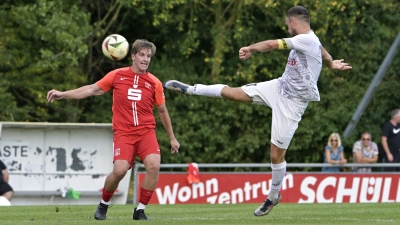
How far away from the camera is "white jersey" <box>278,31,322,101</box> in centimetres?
1120

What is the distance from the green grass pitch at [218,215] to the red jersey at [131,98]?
43.8 inches

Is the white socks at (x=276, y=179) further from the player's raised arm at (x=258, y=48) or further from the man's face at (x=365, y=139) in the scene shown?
the man's face at (x=365, y=139)

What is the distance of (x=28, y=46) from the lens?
82.9 ft

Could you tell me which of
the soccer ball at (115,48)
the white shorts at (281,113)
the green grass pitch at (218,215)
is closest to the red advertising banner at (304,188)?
the green grass pitch at (218,215)

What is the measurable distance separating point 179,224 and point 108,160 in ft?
36.9

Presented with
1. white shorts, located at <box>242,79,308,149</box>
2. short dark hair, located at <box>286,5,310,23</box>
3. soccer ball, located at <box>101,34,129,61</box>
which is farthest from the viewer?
soccer ball, located at <box>101,34,129,61</box>

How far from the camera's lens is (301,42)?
36.3 feet

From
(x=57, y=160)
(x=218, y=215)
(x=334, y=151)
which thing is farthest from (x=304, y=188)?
(x=218, y=215)

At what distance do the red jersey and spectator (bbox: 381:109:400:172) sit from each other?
11.2 meters

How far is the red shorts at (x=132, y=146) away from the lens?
10961 mm

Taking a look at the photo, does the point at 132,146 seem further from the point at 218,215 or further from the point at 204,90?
the point at 218,215

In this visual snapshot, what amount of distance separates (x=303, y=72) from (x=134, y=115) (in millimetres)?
2056

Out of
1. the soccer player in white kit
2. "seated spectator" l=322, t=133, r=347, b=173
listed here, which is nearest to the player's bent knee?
the soccer player in white kit

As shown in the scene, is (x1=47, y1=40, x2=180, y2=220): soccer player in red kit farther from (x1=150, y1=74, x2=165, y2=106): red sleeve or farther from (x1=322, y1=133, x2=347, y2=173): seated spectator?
(x1=322, y1=133, x2=347, y2=173): seated spectator
